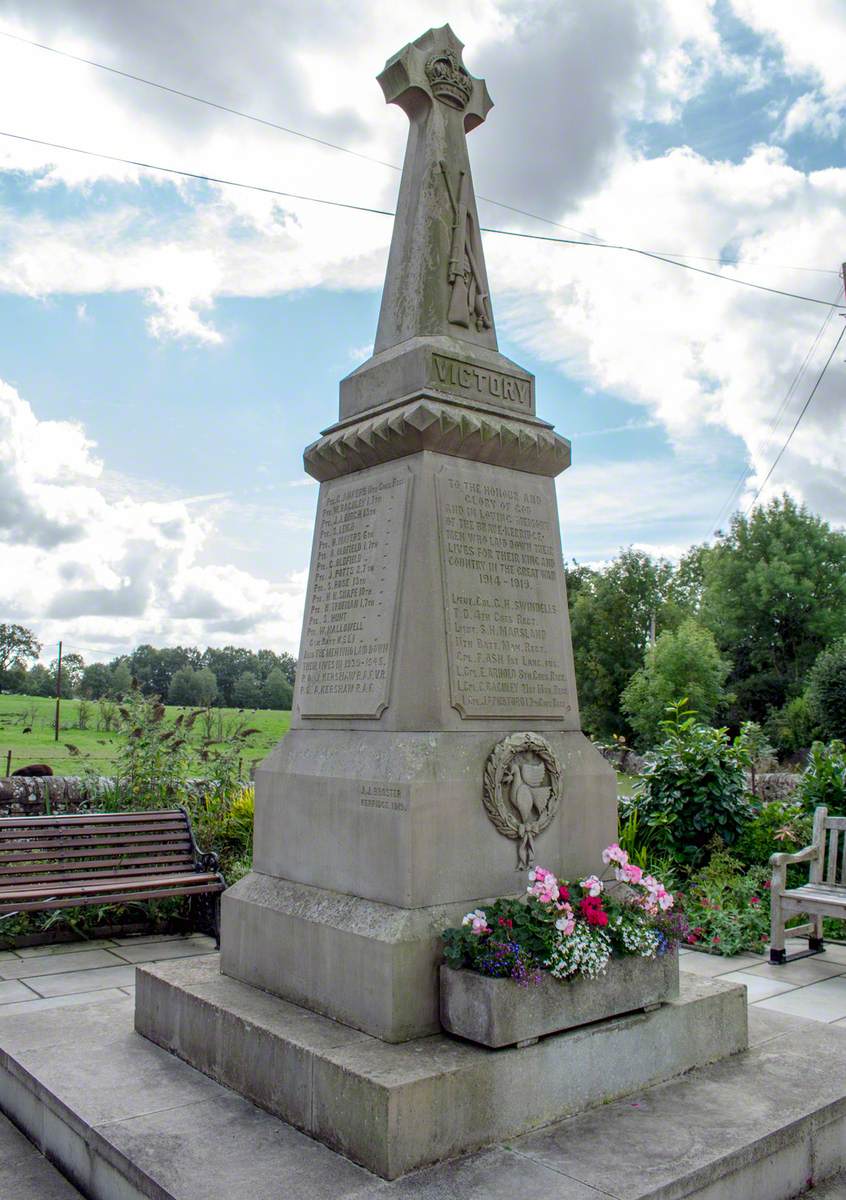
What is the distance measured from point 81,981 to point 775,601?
130 feet

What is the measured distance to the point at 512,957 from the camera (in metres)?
3.60

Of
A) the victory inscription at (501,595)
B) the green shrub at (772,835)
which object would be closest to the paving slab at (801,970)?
the green shrub at (772,835)

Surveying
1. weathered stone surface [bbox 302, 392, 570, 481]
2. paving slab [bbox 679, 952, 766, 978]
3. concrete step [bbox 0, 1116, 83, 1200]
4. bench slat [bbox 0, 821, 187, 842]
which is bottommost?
paving slab [bbox 679, 952, 766, 978]

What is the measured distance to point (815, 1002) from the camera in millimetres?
5945

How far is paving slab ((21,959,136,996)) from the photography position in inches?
239

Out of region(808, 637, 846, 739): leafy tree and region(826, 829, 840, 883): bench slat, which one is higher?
region(808, 637, 846, 739): leafy tree

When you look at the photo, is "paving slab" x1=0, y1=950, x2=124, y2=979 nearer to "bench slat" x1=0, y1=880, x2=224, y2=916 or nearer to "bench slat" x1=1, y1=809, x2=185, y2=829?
"bench slat" x1=0, y1=880, x2=224, y2=916

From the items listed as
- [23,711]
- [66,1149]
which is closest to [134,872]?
[66,1149]

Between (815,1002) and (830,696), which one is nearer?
(815,1002)

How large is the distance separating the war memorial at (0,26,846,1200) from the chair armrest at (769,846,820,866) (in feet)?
7.33

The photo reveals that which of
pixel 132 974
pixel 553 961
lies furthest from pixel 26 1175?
pixel 132 974

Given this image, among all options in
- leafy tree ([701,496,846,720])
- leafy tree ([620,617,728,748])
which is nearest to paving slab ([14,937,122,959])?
leafy tree ([620,617,728,748])

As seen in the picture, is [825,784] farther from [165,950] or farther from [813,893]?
[165,950]

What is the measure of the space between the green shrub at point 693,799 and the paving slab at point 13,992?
5460 millimetres
